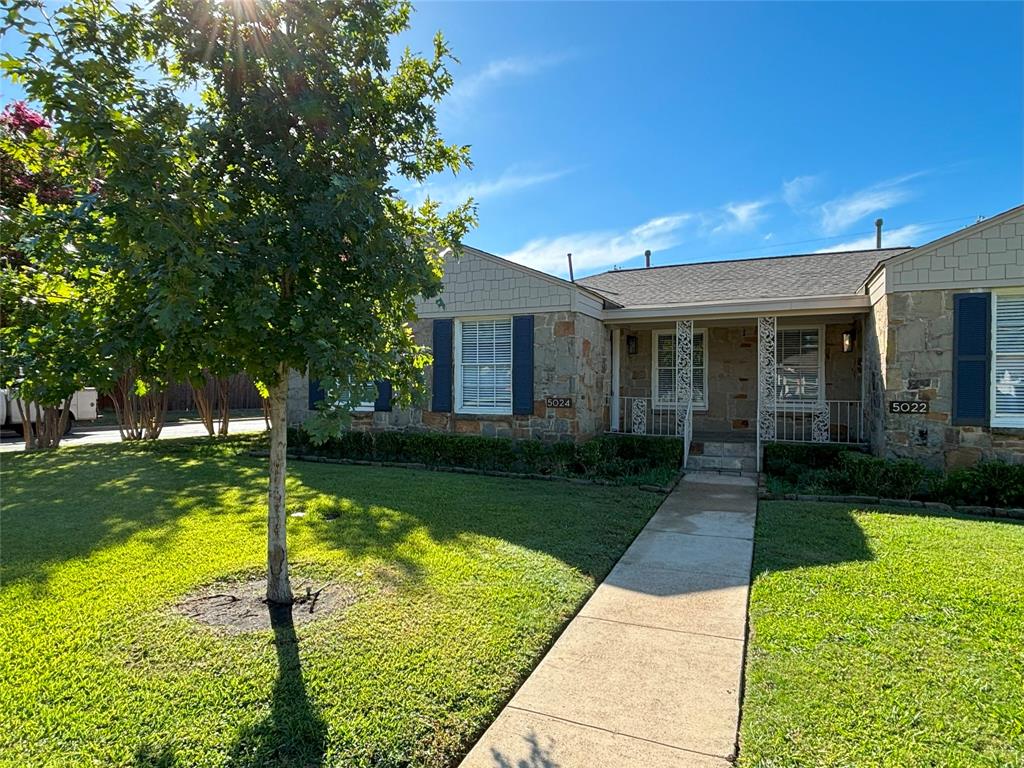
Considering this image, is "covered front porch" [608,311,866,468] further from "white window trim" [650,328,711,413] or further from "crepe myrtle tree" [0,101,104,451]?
"crepe myrtle tree" [0,101,104,451]

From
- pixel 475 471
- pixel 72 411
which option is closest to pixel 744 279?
pixel 475 471

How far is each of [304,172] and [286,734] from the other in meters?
2.91

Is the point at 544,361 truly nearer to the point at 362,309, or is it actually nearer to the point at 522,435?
the point at 522,435

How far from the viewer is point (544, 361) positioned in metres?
9.02

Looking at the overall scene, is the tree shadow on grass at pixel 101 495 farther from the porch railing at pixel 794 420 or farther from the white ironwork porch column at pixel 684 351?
the white ironwork porch column at pixel 684 351

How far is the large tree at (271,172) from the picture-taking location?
250cm

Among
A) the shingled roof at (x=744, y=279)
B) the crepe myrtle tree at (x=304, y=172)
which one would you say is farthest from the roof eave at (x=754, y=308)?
the crepe myrtle tree at (x=304, y=172)

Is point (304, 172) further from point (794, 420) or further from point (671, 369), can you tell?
point (671, 369)

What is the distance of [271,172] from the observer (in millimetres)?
3227

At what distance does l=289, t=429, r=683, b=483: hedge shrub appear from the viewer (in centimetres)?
826

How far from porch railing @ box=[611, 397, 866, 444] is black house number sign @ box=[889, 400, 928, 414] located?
1.57 m

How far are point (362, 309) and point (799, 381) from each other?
9.70 m

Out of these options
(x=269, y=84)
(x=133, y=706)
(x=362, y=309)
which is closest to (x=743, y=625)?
(x=362, y=309)

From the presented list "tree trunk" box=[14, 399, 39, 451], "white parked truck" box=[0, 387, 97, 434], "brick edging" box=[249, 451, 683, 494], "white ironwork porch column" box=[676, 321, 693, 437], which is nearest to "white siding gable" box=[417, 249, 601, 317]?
"white ironwork porch column" box=[676, 321, 693, 437]
